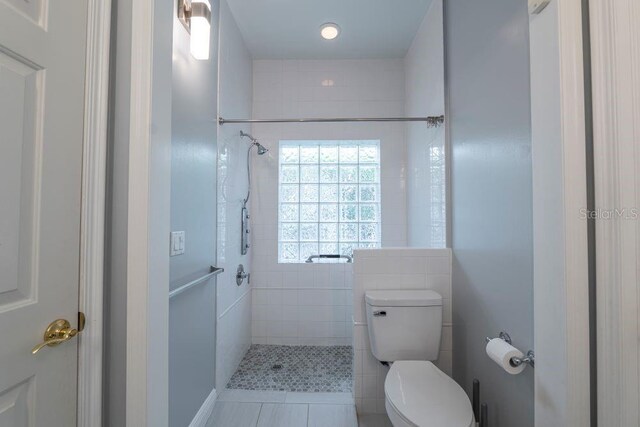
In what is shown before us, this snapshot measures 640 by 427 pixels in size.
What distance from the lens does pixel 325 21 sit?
2.30 m

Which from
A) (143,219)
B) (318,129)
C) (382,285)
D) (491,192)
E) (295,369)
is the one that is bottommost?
(295,369)

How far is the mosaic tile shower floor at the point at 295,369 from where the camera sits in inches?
82.3

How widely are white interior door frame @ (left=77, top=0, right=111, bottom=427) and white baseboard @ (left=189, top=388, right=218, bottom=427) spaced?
90cm

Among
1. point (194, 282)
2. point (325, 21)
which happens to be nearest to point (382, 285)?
point (194, 282)

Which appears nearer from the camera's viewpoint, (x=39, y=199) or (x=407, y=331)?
(x=39, y=199)

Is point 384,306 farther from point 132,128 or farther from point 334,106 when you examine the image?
point 334,106

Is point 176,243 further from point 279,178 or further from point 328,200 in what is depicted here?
point 328,200

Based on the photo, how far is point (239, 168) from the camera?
242 cm

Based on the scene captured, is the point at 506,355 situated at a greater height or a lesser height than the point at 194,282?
lesser

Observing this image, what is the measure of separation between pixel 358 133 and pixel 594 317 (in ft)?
7.66

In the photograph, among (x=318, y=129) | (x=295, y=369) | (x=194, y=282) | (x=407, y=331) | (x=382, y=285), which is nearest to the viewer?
(x=194, y=282)

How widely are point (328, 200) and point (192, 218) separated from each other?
1.72m

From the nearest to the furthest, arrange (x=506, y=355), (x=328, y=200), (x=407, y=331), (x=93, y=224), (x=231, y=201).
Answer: (x=93, y=224), (x=506, y=355), (x=407, y=331), (x=231, y=201), (x=328, y=200)

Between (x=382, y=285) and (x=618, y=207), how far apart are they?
1.22 meters
